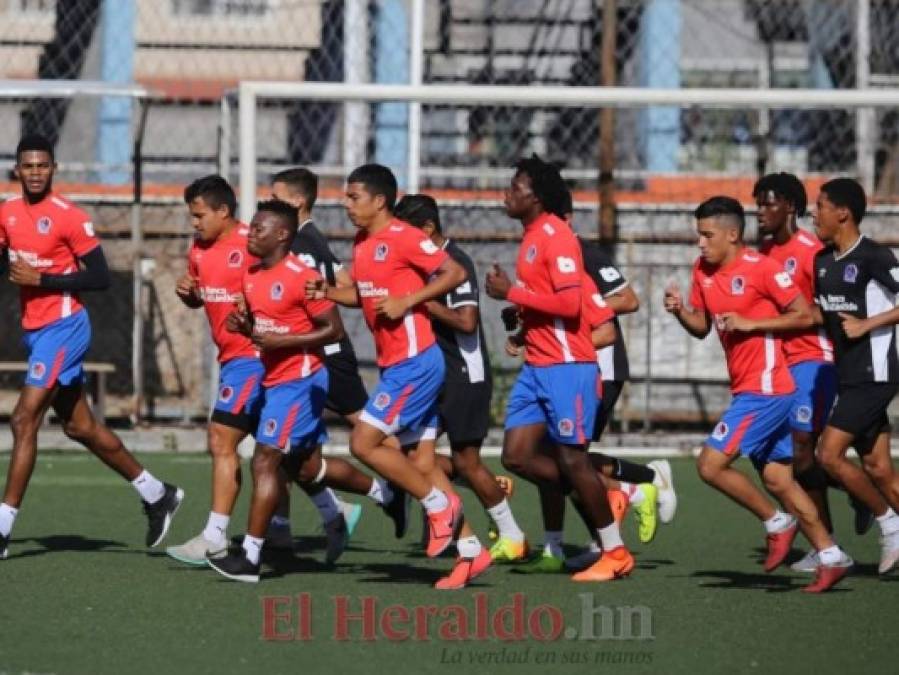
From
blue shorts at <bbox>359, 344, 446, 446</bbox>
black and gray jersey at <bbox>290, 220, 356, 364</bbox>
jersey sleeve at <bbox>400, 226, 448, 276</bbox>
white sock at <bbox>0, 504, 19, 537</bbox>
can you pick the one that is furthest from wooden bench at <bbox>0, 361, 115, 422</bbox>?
jersey sleeve at <bbox>400, 226, 448, 276</bbox>

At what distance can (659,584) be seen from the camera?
990 cm

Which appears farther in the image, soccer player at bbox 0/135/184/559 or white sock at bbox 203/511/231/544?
soccer player at bbox 0/135/184/559

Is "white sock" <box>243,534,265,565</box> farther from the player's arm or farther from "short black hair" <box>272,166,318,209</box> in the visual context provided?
"short black hair" <box>272,166,318,209</box>

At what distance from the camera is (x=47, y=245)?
10.8 m

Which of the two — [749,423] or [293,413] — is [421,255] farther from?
[749,423]

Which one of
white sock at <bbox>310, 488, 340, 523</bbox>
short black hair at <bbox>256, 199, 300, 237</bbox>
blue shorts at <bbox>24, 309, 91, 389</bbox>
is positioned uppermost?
short black hair at <bbox>256, 199, 300, 237</bbox>

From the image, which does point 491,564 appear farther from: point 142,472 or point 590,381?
point 142,472

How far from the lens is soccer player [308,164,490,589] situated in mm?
9633

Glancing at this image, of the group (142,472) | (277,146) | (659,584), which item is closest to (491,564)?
(659,584)

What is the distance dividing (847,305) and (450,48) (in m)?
11.7

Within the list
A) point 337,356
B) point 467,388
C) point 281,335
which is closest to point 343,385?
point 337,356

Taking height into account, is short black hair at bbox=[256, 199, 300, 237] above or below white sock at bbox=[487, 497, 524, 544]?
above

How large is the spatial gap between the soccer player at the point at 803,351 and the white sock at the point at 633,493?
89 centimetres

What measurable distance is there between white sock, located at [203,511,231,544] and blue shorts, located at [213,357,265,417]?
0.61 m
